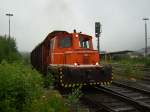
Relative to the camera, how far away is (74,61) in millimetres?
14508

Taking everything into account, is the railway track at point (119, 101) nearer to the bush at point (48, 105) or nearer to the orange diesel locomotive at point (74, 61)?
the orange diesel locomotive at point (74, 61)

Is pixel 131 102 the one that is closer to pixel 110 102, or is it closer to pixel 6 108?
pixel 110 102

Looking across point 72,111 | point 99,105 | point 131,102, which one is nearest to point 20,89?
point 72,111

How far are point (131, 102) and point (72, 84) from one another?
116 inches

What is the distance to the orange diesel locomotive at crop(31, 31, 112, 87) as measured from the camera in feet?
44.5

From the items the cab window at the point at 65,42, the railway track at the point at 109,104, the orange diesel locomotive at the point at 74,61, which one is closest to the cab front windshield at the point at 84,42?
the orange diesel locomotive at the point at 74,61

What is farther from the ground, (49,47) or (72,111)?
(49,47)

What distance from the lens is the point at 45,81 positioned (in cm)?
1342

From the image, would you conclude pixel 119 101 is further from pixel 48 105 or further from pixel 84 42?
pixel 48 105

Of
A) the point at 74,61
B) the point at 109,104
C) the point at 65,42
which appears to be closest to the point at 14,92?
the point at 109,104

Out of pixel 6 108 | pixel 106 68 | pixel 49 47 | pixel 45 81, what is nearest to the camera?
pixel 6 108

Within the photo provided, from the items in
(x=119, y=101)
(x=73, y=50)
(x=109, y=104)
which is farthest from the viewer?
(x=73, y=50)

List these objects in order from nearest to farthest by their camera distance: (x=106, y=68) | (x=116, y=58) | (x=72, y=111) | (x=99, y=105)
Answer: (x=72, y=111), (x=99, y=105), (x=106, y=68), (x=116, y=58)

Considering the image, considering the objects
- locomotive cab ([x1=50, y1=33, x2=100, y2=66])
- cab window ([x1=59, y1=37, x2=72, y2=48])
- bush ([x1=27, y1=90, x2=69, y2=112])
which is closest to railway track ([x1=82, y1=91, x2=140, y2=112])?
bush ([x1=27, y1=90, x2=69, y2=112])
